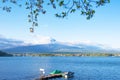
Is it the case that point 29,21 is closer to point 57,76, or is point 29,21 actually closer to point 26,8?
point 26,8

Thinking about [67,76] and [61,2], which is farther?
[67,76]

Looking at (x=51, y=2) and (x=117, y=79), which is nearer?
(x=51, y=2)

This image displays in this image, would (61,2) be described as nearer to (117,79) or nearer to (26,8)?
(26,8)

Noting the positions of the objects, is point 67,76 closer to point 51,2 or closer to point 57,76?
point 57,76

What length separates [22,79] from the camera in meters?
91.2

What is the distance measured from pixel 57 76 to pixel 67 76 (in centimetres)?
267

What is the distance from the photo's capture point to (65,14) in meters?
11.7

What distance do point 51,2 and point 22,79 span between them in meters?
80.7

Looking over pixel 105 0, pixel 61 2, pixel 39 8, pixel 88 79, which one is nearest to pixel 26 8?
pixel 39 8

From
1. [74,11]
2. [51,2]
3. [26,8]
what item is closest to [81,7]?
[74,11]

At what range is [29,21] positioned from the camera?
12.0m

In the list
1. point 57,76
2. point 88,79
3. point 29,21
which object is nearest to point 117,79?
point 88,79

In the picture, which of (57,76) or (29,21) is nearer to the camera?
(29,21)

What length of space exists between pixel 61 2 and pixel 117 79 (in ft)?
272
